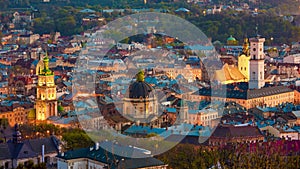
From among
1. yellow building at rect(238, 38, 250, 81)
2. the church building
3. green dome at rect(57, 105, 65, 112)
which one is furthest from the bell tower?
green dome at rect(57, 105, 65, 112)

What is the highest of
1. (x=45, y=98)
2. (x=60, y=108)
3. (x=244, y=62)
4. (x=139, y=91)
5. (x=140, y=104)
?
(x=244, y=62)

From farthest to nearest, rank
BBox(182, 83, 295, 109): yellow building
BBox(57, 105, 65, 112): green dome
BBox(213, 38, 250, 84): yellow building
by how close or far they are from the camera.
A: 1. BBox(213, 38, 250, 84): yellow building
2. BBox(182, 83, 295, 109): yellow building
3. BBox(57, 105, 65, 112): green dome

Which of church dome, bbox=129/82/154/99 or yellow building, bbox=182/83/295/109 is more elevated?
church dome, bbox=129/82/154/99

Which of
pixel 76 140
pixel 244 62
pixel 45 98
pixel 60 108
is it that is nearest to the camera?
pixel 76 140

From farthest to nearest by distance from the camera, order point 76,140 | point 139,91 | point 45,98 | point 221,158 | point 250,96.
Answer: point 250,96
point 139,91
point 45,98
point 76,140
point 221,158

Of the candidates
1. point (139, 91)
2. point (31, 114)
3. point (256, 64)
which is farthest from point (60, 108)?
point (256, 64)

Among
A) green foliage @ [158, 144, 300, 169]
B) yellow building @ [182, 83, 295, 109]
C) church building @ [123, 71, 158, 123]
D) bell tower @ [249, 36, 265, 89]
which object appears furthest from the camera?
bell tower @ [249, 36, 265, 89]

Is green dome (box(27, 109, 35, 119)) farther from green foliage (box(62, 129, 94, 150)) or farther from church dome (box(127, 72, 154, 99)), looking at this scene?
green foliage (box(62, 129, 94, 150))

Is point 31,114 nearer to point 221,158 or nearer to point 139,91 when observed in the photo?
point 139,91

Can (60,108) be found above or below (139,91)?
below
